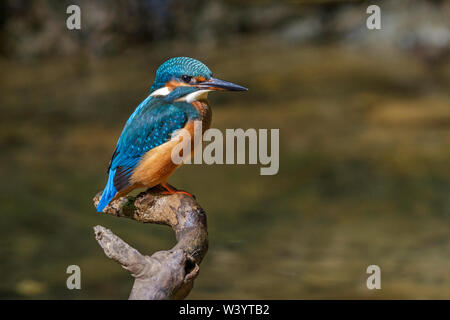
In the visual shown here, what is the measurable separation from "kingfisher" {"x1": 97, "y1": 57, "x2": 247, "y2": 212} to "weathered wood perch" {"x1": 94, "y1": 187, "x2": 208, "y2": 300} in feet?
0.40

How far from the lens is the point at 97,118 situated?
5402mm

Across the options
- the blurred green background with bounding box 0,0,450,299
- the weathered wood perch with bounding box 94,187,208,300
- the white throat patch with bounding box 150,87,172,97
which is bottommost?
the weathered wood perch with bounding box 94,187,208,300

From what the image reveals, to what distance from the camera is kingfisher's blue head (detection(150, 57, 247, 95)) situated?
1.27m

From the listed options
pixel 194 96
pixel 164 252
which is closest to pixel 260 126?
pixel 194 96

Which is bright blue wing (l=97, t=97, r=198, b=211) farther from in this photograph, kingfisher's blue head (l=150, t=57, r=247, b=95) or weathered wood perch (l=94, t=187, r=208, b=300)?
weathered wood perch (l=94, t=187, r=208, b=300)

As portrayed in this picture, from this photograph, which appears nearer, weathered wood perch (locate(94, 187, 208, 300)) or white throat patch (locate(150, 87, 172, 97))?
weathered wood perch (locate(94, 187, 208, 300))

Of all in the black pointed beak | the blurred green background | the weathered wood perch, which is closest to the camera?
the weathered wood perch

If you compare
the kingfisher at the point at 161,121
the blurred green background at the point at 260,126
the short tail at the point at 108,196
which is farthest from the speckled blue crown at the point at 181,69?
the blurred green background at the point at 260,126

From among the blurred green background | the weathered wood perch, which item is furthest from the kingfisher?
the blurred green background

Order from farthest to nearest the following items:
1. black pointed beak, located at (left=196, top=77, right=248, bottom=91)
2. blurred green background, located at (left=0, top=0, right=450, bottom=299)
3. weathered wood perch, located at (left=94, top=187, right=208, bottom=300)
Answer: blurred green background, located at (left=0, top=0, right=450, bottom=299), black pointed beak, located at (left=196, top=77, right=248, bottom=91), weathered wood perch, located at (left=94, top=187, right=208, bottom=300)

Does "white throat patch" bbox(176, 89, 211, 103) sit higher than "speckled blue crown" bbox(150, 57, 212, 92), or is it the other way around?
"speckled blue crown" bbox(150, 57, 212, 92)

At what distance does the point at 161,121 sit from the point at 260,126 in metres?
3.87

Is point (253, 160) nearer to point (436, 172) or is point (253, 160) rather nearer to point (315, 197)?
point (315, 197)

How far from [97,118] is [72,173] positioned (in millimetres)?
1001
